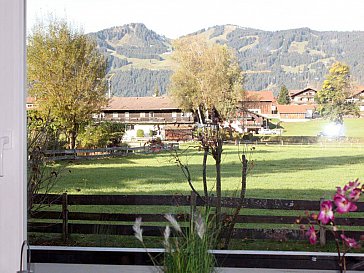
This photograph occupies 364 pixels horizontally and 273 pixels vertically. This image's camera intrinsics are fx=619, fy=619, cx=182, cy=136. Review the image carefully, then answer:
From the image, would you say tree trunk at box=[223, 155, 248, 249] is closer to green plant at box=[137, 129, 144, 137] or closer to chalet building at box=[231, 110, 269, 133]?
chalet building at box=[231, 110, 269, 133]

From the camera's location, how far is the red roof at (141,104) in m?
3.61

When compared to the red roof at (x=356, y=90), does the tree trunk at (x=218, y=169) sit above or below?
below

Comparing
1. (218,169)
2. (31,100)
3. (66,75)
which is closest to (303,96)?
(218,169)

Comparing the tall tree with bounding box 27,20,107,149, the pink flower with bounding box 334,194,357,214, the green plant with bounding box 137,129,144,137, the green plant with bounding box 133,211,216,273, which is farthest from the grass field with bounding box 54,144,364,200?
the pink flower with bounding box 334,194,357,214

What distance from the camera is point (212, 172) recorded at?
12.0 ft

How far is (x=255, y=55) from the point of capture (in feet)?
11.9

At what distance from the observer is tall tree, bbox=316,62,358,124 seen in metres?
3.57

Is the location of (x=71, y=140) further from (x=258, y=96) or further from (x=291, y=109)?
(x=291, y=109)

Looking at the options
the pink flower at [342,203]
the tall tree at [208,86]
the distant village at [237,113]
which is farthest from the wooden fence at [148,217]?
the pink flower at [342,203]

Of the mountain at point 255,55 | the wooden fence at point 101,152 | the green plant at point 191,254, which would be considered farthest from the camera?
the wooden fence at point 101,152

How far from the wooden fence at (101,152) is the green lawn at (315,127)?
0.67m

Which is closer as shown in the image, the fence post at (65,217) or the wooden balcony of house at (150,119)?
the wooden balcony of house at (150,119)

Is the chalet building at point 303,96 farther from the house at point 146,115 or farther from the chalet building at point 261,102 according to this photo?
the house at point 146,115

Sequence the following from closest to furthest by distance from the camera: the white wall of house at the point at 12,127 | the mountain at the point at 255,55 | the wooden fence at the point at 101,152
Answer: the white wall of house at the point at 12,127 → the mountain at the point at 255,55 → the wooden fence at the point at 101,152
